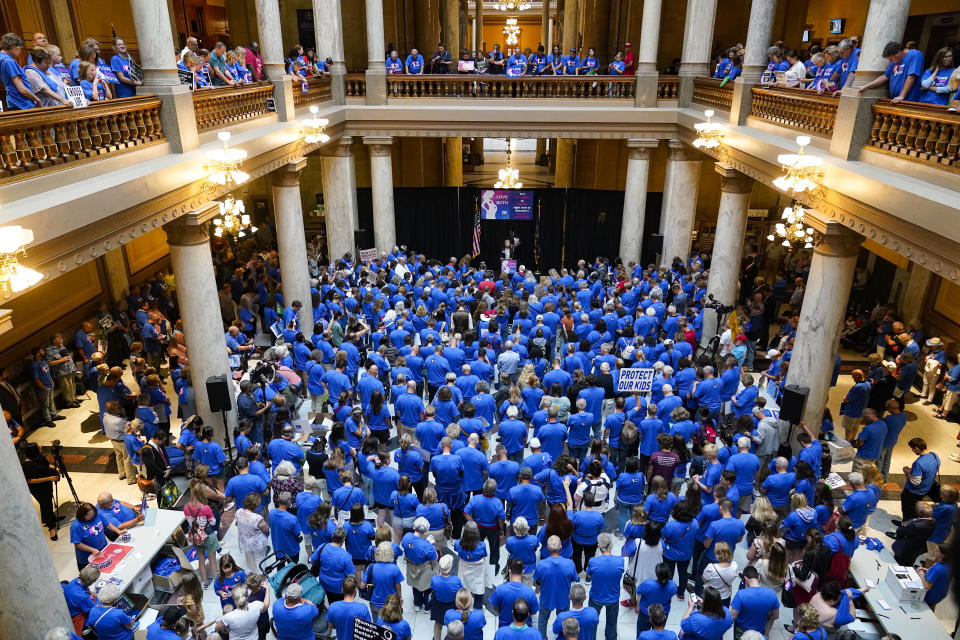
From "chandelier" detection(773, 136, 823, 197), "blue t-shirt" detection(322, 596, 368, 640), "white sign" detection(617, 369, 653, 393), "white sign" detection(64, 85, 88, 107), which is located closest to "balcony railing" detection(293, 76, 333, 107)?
"white sign" detection(64, 85, 88, 107)

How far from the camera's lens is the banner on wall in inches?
798

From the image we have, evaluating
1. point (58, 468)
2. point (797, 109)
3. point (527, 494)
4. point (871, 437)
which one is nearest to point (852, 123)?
point (797, 109)

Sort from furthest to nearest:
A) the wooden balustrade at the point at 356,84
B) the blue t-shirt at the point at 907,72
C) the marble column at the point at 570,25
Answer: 1. the marble column at the point at 570,25
2. the wooden balustrade at the point at 356,84
3. the blue t-shirt at the point at 907,72

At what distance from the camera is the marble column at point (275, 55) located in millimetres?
12188

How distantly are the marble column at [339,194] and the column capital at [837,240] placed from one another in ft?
37.2

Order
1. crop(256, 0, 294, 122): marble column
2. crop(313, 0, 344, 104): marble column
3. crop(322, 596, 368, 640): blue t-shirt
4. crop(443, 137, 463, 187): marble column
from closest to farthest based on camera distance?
1. crop(322, 596, 368, 640): blue t-shirt
2. crop(256, 0, 294, 122): marble column
3. crop(313, 0, 344, 104): marble column
4. crop(443, 137, 463, 187): marble column

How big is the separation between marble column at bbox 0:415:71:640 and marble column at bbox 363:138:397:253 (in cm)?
1245

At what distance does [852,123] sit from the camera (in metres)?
8.30

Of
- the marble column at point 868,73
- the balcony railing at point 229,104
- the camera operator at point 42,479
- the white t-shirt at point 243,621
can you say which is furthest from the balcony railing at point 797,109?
the camera operator at point 42,479

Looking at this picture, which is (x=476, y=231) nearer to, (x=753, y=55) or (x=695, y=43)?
(x=695, y=43)

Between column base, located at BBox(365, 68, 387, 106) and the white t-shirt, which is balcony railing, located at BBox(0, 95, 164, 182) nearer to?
the white t-shirt

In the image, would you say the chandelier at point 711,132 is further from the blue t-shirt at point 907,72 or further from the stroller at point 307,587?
the stroller at point 307,587

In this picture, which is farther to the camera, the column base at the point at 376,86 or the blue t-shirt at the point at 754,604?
the column base at the point at 376,86

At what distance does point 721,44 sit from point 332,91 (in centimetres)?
1174
